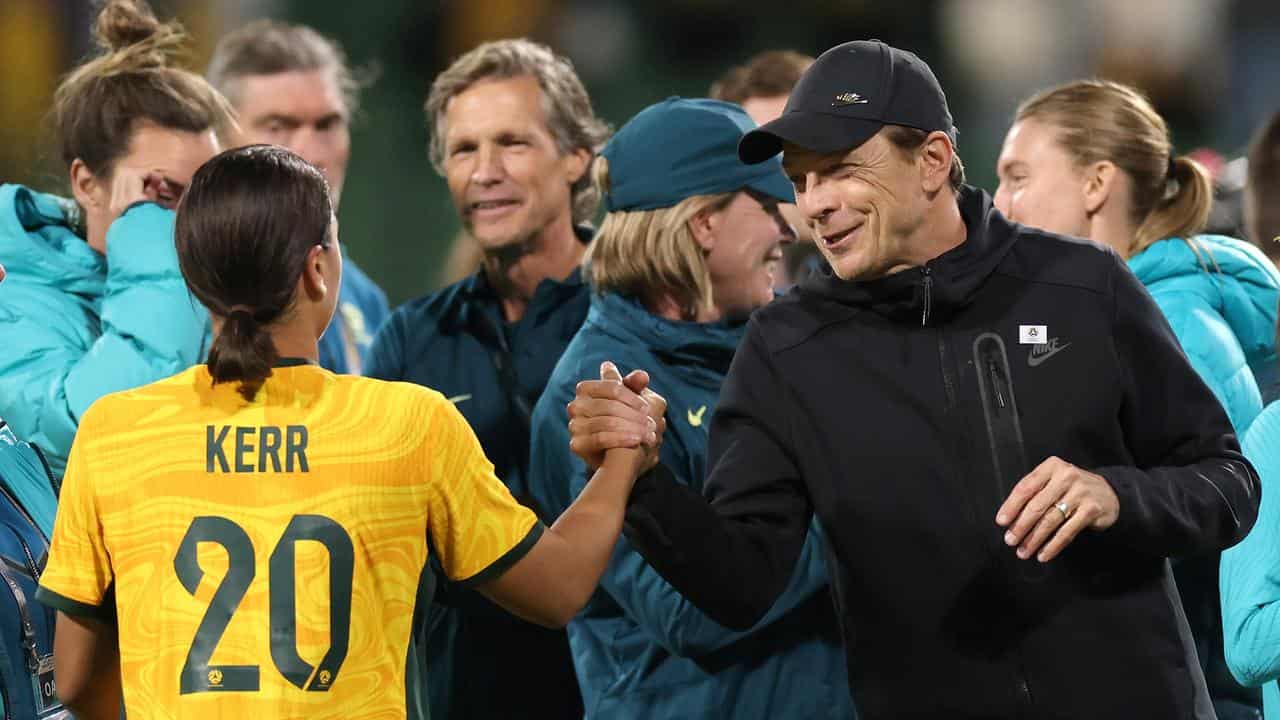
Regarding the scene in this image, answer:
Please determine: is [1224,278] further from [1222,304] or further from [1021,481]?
[1021,481]

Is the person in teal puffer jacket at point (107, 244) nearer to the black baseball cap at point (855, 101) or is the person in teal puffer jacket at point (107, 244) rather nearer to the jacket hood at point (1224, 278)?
the black baseball cap at point (855, 101)

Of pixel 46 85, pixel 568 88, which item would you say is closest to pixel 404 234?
pixel 46 85

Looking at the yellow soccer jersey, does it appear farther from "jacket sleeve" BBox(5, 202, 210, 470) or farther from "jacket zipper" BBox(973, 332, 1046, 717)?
"jacket sleeve" BBox(5, 202, 210, 470)

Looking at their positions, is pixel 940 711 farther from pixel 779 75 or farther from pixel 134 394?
pixel 779 75

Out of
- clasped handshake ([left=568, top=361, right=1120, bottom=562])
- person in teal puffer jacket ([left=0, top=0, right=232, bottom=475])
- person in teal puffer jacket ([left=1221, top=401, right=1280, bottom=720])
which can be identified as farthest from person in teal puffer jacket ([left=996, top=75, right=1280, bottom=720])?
person in teal puffer jacket ([left=0, top=0, right=232, bottom=475])

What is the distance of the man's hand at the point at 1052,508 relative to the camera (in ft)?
7.51

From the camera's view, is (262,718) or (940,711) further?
(940,711)

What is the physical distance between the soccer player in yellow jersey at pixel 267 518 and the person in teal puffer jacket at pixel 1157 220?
186cm

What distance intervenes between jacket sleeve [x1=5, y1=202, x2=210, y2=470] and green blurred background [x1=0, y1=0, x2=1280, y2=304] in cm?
554

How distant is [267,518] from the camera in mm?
2205

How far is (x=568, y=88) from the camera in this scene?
169 inches

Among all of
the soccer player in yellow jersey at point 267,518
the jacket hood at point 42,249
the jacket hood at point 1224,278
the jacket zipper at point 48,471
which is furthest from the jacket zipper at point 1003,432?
the jacket hood at point 42,249

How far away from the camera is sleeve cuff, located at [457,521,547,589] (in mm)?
2318

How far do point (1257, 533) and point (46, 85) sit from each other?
734 centimetres
